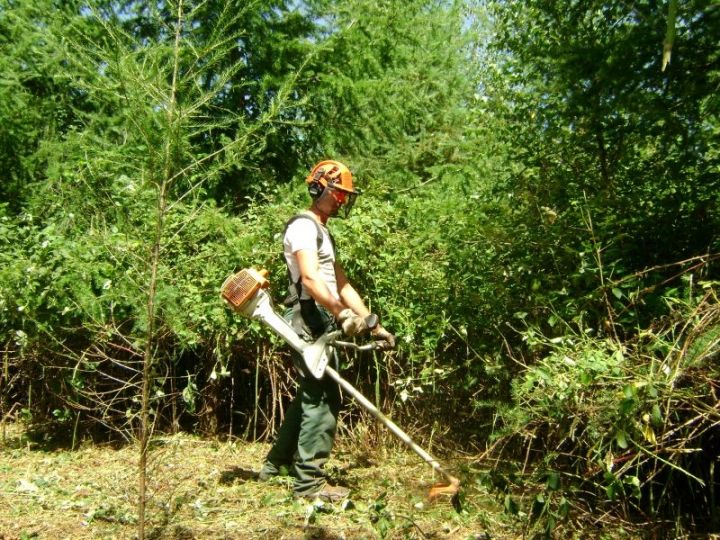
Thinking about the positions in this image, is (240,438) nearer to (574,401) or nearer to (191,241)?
(191,241)

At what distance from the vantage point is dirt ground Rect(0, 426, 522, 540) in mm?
3635

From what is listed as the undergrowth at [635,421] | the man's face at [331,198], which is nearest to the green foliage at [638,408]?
the undergrowth at [635,421]

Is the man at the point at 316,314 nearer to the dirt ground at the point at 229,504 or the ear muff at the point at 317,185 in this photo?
the ear muff at the point at 317,185

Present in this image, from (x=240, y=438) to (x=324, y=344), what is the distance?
208 centimetres

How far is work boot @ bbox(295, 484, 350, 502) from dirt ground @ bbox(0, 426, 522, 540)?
0.06 m

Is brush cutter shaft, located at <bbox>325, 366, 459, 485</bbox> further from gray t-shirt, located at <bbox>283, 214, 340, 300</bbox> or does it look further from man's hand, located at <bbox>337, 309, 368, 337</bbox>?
gray t-shirt, located at <bbox>283, 214, 340, 300</bbox>

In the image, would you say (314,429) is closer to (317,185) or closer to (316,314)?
(316,314)

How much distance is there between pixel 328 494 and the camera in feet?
13.5

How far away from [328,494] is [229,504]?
2.04 ft

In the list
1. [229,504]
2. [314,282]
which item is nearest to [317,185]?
[314,282]

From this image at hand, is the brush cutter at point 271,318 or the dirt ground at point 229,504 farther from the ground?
the brush cutter at point 271,318

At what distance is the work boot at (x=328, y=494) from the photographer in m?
4.07

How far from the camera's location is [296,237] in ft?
13.1

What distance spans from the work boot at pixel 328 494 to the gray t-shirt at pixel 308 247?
48.2 inches
